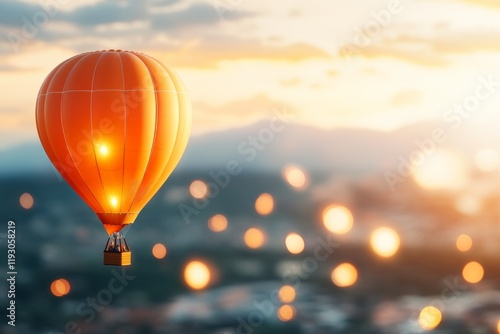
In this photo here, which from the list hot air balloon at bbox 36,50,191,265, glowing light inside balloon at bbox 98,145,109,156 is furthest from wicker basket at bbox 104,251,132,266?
glowing light inside balloon at bbox 98,145,109,156

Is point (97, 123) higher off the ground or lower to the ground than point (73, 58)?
lower

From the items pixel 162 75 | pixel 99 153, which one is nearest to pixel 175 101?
pixel 162 75

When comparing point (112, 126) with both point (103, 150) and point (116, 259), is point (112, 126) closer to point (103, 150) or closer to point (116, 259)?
point (103, 150)

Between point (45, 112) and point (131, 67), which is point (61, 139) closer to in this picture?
point (45, 112)

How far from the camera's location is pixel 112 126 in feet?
102

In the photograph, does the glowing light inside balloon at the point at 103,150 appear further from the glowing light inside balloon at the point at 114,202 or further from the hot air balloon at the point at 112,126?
the glowing light inside balloon at the point at 114,202

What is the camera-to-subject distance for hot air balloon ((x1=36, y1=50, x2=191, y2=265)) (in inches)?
1219

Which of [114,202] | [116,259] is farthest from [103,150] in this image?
[116,259]

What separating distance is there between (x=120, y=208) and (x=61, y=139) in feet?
9.20

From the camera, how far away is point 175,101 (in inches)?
1238

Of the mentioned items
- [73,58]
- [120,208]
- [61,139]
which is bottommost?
[120,208]

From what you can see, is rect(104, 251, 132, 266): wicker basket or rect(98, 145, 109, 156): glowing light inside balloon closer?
rect(104, 251, 132, 266): wicker basket

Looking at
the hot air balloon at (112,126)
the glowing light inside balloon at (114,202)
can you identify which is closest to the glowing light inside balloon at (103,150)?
the hot air balloon at (112,126)

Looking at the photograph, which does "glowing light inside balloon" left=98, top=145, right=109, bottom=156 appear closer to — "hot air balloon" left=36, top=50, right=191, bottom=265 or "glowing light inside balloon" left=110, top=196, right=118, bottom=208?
"hot air balloon" left=36, top=50, right=191, bottom=265
